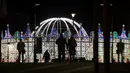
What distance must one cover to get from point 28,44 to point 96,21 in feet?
116

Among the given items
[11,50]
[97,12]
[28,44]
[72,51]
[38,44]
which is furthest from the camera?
[11,50]

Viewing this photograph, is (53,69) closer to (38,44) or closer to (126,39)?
Result: (38,44)

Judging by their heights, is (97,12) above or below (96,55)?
above

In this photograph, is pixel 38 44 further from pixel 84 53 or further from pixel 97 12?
pixel 84 53

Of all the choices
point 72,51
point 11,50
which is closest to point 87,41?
point 11,50

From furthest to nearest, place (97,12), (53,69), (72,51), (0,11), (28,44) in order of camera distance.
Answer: (28,44) < (72,51) < (53,69) < (97,12) < (0,11)

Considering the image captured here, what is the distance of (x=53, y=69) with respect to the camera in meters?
20.3

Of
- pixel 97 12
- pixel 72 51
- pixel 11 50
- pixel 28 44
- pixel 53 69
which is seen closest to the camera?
pixel 97 12

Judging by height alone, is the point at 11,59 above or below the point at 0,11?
below

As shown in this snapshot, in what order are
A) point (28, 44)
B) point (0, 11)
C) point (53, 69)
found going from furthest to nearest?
point (28, 44) → point (53, 69) → point (0, 11)

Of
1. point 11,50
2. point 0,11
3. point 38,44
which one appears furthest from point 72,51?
point 11,50

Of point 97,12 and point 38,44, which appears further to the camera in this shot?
point 38,44

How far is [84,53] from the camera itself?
51.2m

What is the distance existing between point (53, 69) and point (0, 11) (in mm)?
8760
